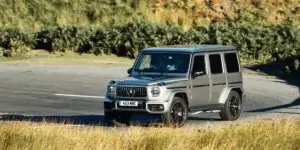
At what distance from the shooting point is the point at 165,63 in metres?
20.0

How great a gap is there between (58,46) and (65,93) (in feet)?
40.3

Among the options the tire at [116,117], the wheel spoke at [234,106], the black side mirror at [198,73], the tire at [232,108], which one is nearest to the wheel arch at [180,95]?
the black side mirror at [198,73]

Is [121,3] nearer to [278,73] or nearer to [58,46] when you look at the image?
[58,46]

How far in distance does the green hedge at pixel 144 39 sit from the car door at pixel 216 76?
19.7m

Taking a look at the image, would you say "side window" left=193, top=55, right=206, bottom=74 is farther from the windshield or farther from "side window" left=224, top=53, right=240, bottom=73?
"side window" left=224, top=53, right=240, bottom=73

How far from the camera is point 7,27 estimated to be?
43.6m

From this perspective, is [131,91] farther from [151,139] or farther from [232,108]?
[151,139]

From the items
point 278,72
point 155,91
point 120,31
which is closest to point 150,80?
point 155,91

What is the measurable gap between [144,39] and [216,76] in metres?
20.8

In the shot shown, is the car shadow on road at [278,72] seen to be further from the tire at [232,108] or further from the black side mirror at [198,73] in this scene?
the black side mirror at [198,73]

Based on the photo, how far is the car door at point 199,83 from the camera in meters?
19.9

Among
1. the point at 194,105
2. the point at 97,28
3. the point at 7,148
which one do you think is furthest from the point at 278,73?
the point at 7,148

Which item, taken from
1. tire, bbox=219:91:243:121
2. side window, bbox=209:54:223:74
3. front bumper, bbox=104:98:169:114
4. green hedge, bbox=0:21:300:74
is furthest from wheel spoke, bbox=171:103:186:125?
green hedge, bbox=0:21:300:74

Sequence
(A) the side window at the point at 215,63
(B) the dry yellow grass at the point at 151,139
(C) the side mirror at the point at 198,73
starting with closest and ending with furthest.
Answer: (B) the dry yellow grass at the point at 151,139
(C) the side mirror at the point at 198,73
(A) the side window at the point at 215,63
